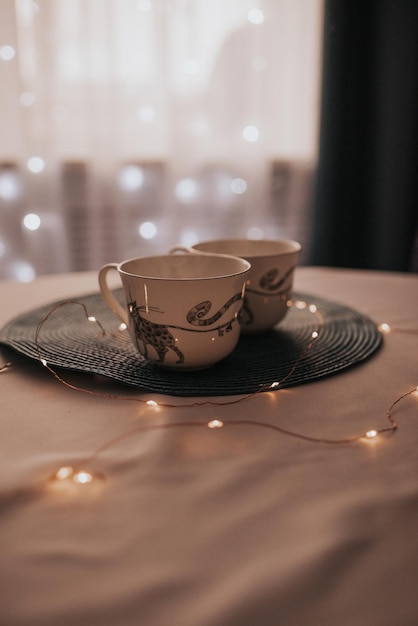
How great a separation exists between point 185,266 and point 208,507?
1.06ft

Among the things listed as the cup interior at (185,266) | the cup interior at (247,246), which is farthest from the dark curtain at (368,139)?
the cup interior at (185,266)

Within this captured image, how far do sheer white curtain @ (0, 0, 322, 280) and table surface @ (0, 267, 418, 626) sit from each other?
144 centimetres

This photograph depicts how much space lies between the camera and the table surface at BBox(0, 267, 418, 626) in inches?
10.8

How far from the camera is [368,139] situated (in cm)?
204

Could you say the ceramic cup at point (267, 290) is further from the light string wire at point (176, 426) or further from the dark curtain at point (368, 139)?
the dark curtain at point (368, 139)

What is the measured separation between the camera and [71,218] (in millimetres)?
1912

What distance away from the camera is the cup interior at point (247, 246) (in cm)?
69

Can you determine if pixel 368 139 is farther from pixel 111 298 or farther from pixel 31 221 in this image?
pixel 111 298

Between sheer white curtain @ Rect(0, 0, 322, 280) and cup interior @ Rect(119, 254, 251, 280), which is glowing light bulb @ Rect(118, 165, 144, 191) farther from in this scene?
cup interior @ Rect(119, 254, 251, 280)

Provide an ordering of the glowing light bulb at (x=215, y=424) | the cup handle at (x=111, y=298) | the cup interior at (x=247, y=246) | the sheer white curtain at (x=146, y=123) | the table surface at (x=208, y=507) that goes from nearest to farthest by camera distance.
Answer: the table surface at (x=208, y=507), the glowing light bulb at (x=215, y=424), the cup handle at (x=111, y=298), the cup interior at (x=247, y=246), the sheer white curtain at (x=146, y=123)

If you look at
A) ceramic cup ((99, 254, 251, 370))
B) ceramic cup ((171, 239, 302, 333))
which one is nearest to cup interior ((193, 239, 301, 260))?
ceramic cup ((171, 239, 302, 333))

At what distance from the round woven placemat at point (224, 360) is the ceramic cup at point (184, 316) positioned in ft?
0.06

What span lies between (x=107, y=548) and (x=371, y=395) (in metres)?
0.26

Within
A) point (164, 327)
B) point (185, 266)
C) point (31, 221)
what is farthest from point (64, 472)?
point (31, 221)
